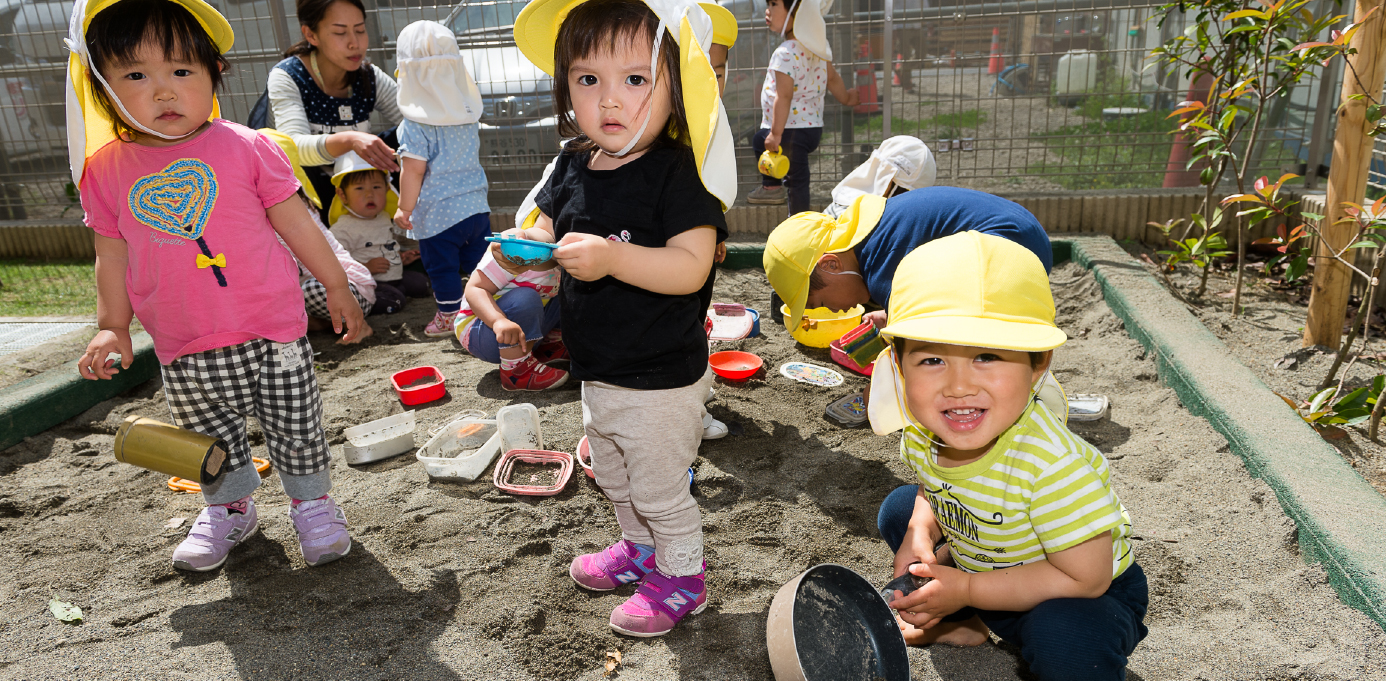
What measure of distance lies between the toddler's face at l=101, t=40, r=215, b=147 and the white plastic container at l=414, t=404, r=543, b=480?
1176mm

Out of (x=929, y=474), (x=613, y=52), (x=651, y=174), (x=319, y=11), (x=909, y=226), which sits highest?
(x=319, y=11)

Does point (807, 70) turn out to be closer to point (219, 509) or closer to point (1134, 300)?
point (1134, 300)

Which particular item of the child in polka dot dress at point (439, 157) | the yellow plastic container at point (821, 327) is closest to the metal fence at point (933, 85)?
the child in polka dot dress at point (439, 157)

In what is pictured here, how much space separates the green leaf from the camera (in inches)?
78.6

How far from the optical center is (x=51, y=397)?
3020 mm

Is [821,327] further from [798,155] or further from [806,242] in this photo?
[798,155]

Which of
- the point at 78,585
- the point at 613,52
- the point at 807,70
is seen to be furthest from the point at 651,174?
the point at 807,70

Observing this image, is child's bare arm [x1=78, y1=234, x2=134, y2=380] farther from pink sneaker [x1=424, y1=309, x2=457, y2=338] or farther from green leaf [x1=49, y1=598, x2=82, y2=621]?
pink sneaker [x1=424, y1=309, x2=457, y2=338]

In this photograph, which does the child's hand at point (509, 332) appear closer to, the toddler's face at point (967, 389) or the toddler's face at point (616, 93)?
the toddler's face at point (616, 93)

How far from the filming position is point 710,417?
2.90m

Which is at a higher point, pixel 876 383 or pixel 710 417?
pixel 876 383

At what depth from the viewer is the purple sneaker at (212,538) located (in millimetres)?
2170

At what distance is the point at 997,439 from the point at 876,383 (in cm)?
28

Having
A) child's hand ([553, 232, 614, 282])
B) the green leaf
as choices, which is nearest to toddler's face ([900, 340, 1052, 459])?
child's hand ([553, 232, 614, 282])
